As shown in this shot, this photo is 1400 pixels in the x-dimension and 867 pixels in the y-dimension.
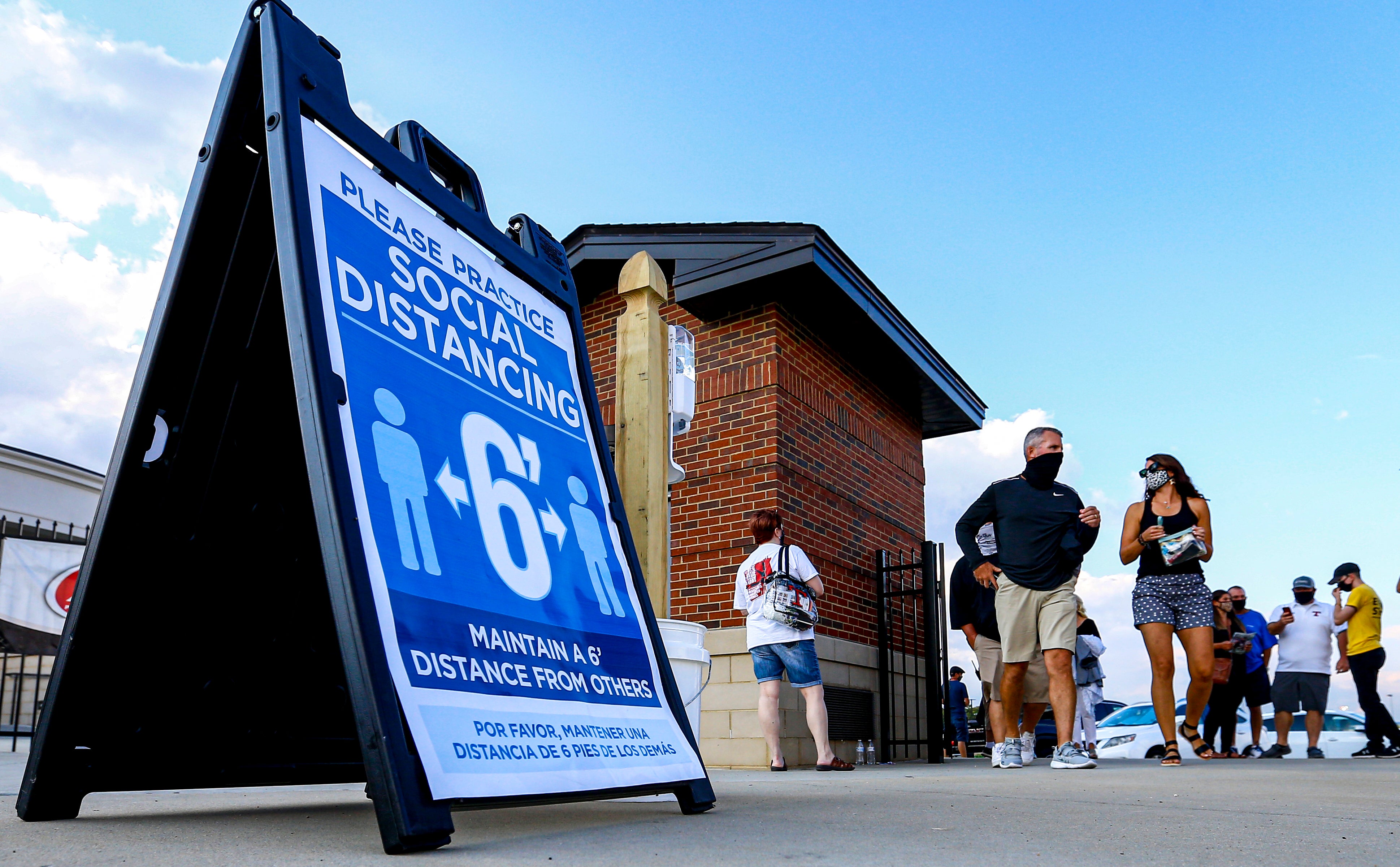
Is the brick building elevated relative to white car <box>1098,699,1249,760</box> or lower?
elevated

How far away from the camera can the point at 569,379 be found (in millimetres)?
2973

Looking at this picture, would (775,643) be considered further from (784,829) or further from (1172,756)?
(784,829)

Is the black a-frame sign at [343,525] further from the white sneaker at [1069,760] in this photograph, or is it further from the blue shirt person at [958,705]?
the blue shirt person at [958,705]

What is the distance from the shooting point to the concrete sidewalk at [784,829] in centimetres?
188

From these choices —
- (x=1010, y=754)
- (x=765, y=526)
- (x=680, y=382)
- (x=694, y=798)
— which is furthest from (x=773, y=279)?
(x=694, y=798)

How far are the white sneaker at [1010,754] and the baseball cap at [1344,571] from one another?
507cm

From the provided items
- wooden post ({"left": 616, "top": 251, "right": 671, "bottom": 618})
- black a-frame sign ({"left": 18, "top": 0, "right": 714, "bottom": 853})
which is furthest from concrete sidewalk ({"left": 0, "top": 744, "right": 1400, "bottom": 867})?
wooden post ({"left": 616, "top": 251, "right": 671, "bottom": 618})

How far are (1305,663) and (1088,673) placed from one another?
202 centimetres

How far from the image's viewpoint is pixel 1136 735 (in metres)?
12.2

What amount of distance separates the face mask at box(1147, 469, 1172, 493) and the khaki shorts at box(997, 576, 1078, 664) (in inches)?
45.8

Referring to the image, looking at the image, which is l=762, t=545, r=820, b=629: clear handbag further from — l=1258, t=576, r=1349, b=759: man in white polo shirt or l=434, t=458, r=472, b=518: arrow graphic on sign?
l=1258, t=576, r=1349, b=759: man in white polo shirt

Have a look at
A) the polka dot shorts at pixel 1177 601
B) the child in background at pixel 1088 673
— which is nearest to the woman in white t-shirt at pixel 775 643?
the polka dot shorts at pixel 1177 601

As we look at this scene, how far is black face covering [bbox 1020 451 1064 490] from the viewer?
5695 mm

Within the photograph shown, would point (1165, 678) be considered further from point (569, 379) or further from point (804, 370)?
point (569, 379)
